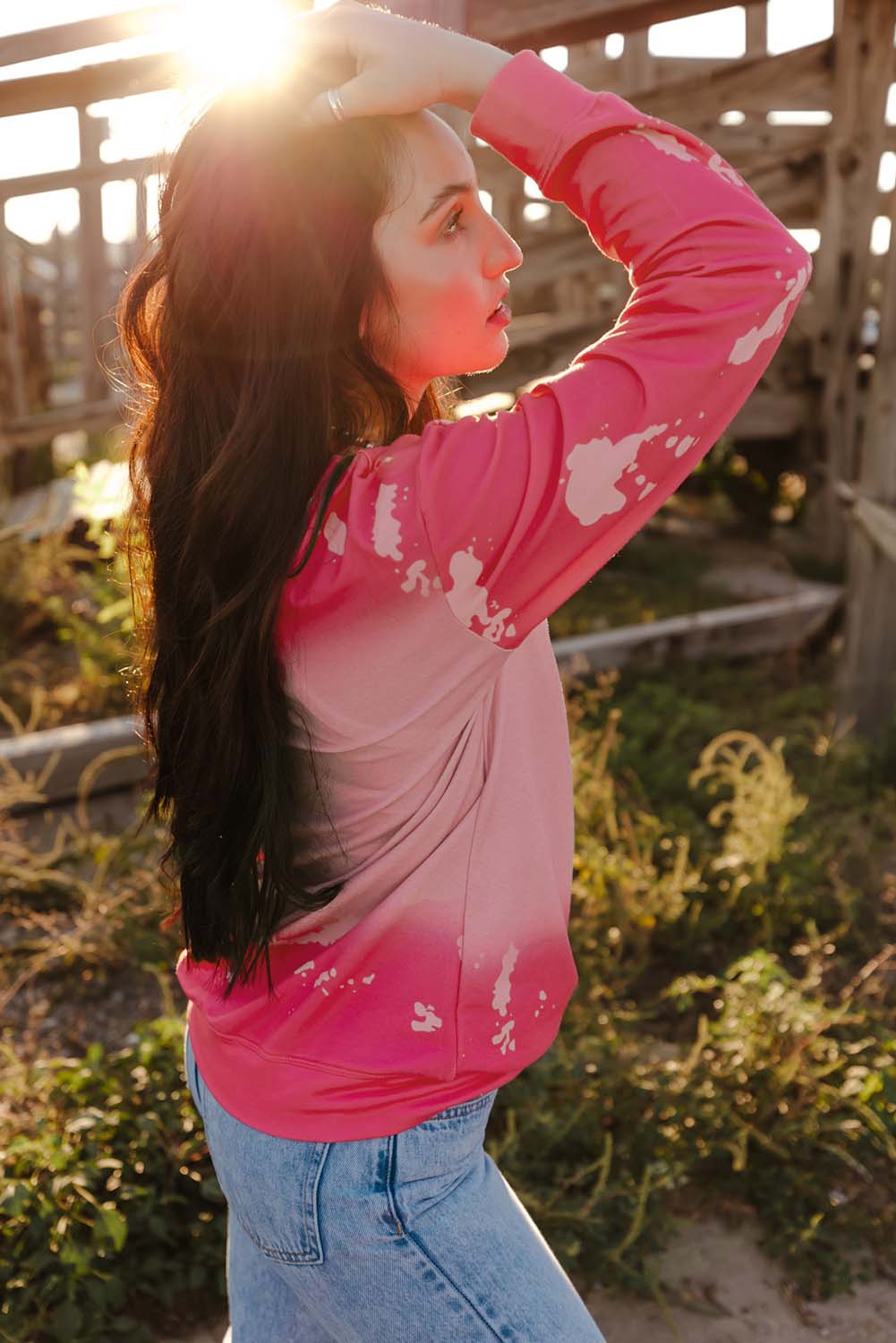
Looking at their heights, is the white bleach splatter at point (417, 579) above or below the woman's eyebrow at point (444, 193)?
below

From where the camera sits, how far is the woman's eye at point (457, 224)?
1.19 m

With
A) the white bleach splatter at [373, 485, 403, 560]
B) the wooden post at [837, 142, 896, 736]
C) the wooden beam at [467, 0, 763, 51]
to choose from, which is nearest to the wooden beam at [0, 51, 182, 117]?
the wooden beam at [467, 0, 763, 51]

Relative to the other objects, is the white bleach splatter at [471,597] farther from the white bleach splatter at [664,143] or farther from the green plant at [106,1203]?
the green plant at [106,1203]

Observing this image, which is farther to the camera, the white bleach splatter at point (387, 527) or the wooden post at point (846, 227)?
the wooden post at point (846, 227)

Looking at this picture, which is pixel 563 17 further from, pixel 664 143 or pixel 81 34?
pixel 664 143

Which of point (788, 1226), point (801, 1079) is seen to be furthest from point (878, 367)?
point (788, 1226)

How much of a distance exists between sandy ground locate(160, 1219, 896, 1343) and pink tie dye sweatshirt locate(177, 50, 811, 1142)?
1.32m

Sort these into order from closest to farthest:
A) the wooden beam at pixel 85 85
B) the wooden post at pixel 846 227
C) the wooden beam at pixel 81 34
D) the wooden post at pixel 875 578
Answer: the wooden beam at pixel 81 34 → the wooden beam at pixel 85 85 → the wooden post at pixel 875 578 → the wooden post at pixel 846 227

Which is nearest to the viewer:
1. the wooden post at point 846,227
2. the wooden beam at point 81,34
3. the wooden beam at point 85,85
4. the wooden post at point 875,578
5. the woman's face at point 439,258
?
the woman's face at point 439,258

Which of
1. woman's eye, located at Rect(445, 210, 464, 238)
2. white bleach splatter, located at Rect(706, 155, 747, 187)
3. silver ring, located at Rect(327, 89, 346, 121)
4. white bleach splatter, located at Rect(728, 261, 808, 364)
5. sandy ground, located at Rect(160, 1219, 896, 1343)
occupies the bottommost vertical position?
sandy ground, located at Rect(160, 1219, 896, 1343)

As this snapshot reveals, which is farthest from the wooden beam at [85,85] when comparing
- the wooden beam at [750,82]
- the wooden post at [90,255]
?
the wooden post at [90,255]

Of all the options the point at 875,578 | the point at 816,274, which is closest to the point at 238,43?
the point at 875,578

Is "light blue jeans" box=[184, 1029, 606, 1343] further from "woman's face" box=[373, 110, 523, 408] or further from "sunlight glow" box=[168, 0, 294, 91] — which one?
"sunlight glow" box=[168, 0, 294, 91]

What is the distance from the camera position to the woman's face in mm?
1149
